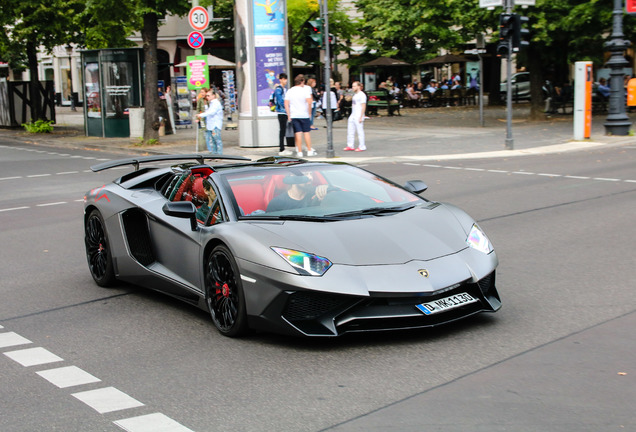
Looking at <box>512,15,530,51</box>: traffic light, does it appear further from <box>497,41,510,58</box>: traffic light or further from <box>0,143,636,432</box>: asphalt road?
<box>0,143,636,432</box>: asphalt road

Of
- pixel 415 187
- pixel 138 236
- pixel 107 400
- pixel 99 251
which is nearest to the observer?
pixel 107 400

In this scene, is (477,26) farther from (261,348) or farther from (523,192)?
(261,348)

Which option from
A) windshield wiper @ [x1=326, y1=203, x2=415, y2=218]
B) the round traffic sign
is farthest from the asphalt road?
the round traffic sign

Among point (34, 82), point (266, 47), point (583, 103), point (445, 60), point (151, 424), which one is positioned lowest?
point (151, 424)

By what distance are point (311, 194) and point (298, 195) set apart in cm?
11

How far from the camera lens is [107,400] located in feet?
16.1

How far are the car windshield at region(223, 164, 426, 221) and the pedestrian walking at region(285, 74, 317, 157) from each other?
47.0 feet

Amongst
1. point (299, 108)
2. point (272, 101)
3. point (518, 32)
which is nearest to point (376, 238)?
point (299, 108)

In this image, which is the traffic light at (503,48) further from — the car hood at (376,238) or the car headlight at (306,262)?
the car headlight at (306,262)

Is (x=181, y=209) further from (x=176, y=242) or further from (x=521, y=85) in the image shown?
(x=521, y=85)

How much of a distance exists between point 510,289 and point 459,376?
2477 millimetres

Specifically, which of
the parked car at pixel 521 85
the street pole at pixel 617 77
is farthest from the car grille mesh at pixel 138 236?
the parked car at pixel 521 85

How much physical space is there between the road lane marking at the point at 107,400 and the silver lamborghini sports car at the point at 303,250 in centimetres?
116

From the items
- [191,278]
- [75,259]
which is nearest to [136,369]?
[191,278]
